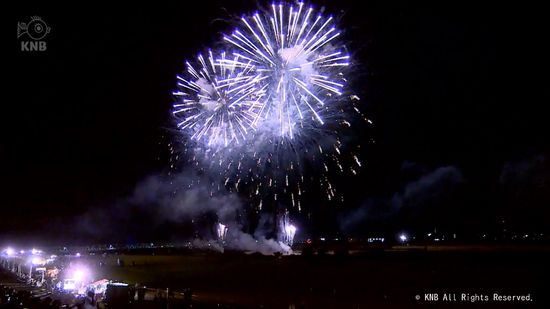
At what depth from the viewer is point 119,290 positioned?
20891mm

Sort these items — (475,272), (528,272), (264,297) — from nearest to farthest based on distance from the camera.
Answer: (264,297) < (528,272) < (475,272)

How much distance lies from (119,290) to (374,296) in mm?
21280

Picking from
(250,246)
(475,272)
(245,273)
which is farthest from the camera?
(250,246)

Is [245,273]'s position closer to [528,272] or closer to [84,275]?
[84,275]

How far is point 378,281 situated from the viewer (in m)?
40.5

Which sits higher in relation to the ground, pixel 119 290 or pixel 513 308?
pixel 119 290

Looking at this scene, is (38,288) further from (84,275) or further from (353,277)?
(353,277)

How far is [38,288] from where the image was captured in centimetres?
2855

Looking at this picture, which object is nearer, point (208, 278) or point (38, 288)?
point (38, 288)

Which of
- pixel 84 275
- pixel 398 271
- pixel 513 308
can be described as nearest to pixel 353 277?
pixel 398 271

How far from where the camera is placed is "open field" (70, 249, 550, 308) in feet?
99.9

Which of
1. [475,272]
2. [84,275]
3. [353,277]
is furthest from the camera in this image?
[353,277]

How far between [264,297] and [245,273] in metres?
20.9

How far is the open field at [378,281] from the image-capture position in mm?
30453
